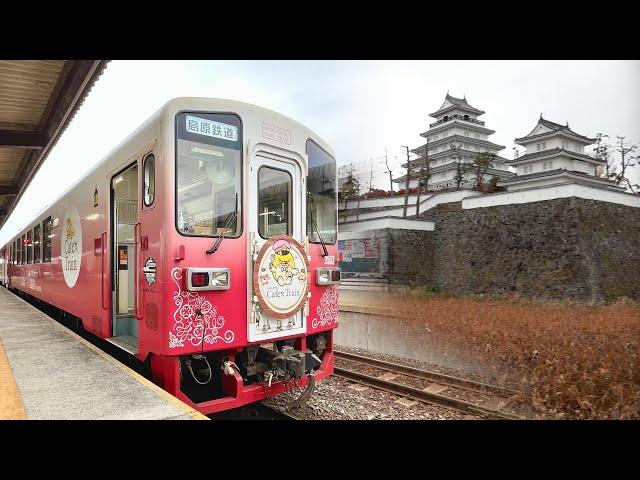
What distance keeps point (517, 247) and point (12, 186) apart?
1617cm

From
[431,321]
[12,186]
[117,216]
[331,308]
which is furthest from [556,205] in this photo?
[12,186]

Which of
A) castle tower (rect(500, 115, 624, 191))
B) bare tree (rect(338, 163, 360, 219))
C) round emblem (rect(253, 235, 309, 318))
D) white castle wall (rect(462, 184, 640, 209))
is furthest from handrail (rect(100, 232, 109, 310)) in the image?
castle tower (rect(500, 115, 624, 191))

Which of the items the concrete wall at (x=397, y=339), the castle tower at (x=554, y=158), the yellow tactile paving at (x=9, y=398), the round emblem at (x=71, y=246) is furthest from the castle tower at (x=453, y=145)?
the yellow tactile paving at (x=9, y=398)

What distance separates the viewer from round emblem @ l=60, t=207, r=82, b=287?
5.41m

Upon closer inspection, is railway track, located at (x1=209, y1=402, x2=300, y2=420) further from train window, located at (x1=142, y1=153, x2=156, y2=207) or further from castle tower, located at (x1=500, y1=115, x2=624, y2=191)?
castle tower, located at (x1=500, y1=115, x2=624, y2=191)

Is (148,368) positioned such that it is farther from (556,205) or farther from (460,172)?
(460,172)

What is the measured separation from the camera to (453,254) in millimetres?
17344

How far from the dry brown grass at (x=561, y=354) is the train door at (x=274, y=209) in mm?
3123

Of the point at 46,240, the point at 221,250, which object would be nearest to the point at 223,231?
the point at 221,250

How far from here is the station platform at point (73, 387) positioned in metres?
2.74

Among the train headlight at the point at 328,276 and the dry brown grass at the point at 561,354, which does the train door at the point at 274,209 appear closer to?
the train headlight at the point at 328,276

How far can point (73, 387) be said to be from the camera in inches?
130

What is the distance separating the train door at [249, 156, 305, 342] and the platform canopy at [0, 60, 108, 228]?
256 cm

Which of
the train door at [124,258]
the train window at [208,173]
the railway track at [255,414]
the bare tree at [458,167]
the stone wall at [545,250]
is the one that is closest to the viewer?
the train window at [208,173]
